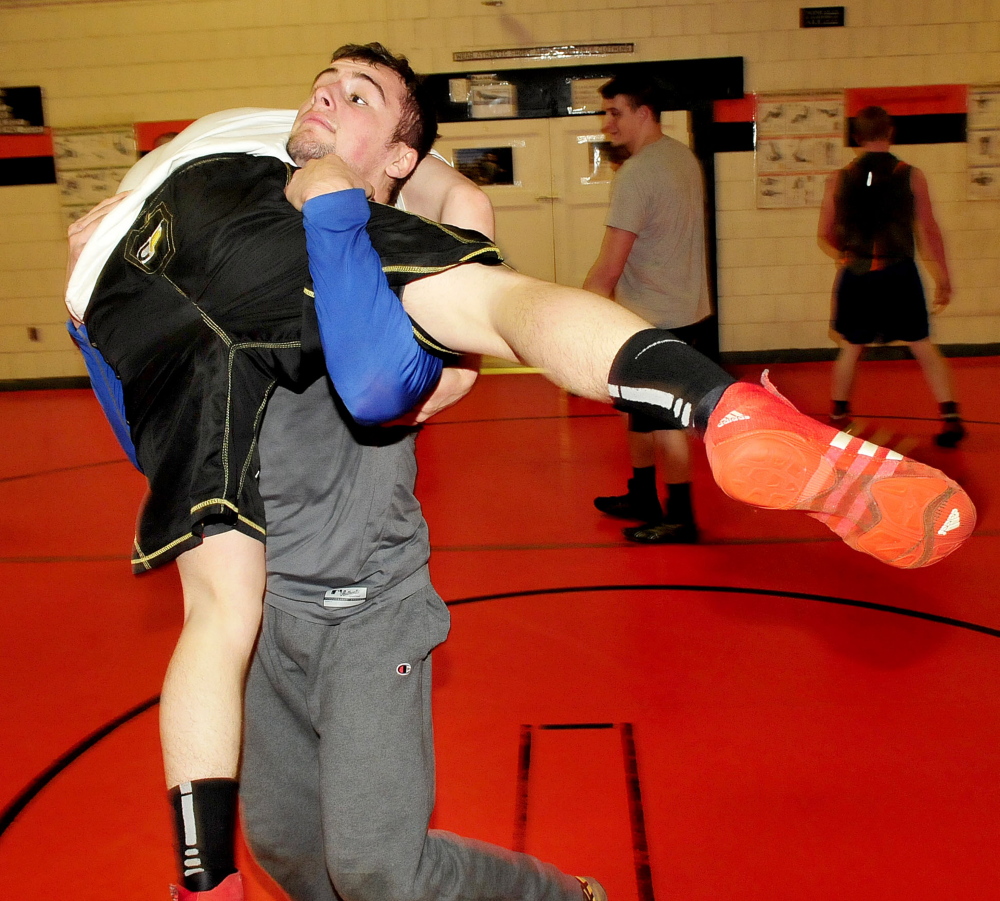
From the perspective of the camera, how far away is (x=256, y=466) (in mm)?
1620

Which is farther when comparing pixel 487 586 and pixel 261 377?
pixel 487 586

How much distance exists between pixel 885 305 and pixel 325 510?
4.91 meters

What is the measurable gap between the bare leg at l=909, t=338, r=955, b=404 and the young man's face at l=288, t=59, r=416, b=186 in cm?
464

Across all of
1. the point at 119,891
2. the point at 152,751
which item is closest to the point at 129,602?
the point at 152,751

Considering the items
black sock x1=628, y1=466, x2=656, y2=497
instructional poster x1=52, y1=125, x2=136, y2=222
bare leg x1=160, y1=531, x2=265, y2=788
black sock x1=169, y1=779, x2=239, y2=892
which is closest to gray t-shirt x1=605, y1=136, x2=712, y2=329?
black sock x1=628, y1=466, x2=656, y2=497

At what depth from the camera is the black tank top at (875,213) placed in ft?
18.5

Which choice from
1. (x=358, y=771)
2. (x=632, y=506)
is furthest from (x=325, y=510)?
(x=632, y=506)

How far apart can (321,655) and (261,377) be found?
492mm

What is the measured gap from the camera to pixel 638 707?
9.16 feet

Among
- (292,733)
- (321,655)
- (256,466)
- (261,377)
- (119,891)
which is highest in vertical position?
(261,377)

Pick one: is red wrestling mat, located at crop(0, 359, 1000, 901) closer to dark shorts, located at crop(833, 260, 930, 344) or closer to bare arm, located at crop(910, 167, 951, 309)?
dark shorts, located at crop(833, 260, 930, 344)

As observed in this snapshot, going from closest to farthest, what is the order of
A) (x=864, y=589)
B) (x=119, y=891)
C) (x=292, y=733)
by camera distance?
(x=292, y=733), (x=119, y=891), (x=864, y=589)

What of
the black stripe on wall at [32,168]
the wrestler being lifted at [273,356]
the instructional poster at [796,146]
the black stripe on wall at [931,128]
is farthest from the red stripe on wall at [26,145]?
the wrestler being lifted at [273,356]

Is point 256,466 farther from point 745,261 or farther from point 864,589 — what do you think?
point 745,261
